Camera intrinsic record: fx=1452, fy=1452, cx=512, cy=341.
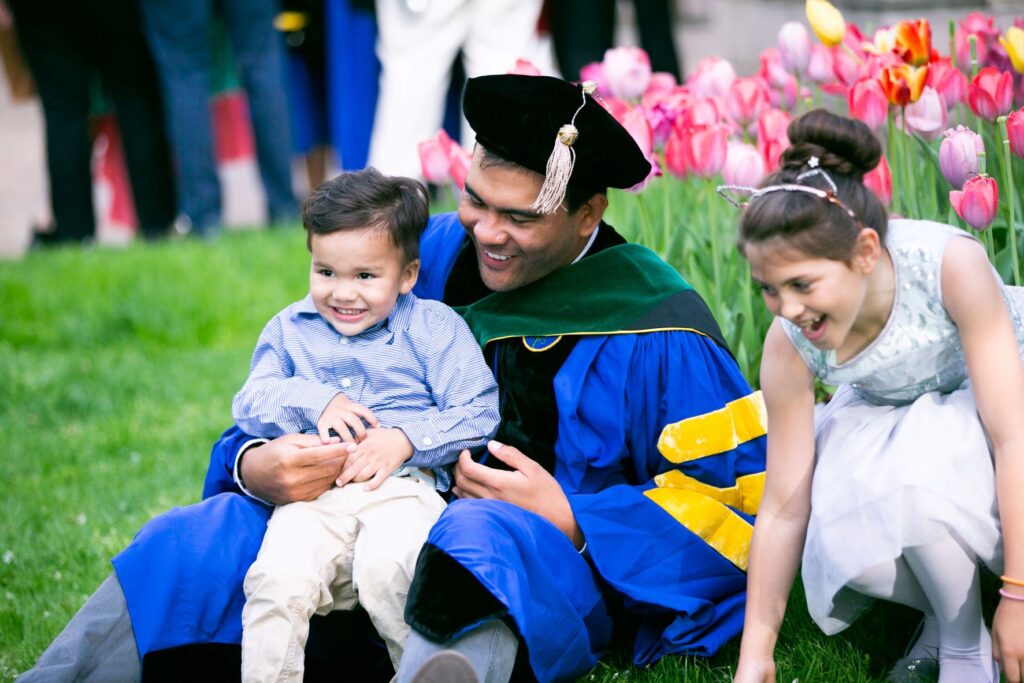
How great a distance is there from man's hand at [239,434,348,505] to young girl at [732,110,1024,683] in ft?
3.22

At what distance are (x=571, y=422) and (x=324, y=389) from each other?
60 cm

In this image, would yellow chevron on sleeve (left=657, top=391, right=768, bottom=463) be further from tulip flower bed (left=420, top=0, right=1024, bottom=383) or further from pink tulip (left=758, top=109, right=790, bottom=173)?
pink tulip (left=758, top=109, right=790, bottom=173)

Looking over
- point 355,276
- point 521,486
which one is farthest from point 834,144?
point 355,276

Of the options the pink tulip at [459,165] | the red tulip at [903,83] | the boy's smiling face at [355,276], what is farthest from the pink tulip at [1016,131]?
the pink tulip at [459,165]

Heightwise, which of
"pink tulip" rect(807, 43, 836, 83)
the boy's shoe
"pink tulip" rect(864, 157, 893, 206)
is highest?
"pink tulip" rect(807, 43, 836, 83)

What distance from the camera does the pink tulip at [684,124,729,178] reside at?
162 inches

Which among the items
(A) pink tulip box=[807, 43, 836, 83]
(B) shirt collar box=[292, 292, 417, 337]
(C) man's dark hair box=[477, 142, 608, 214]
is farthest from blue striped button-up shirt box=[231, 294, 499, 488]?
(A) pink tulip box=[807, 43, 836, 83]

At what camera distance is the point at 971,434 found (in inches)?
116

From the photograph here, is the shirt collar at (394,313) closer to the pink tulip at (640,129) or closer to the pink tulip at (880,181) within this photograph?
the pink tulip at (640,129)

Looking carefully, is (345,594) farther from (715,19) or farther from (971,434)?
(715,19)

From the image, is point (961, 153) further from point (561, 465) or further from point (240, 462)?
point (240, 462)

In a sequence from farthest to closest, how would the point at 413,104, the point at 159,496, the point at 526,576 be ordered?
the point at 413,104
the point at 159,496
the point at 526,576

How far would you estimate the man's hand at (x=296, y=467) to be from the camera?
3.30 metres

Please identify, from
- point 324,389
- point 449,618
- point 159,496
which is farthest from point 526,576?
point 159,496
